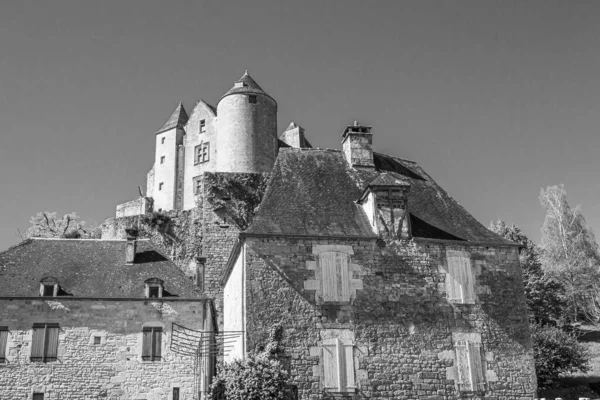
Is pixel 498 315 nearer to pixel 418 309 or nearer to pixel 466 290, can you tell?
pixel 466 290

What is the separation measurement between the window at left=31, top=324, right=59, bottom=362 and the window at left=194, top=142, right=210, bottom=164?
17.7 meters

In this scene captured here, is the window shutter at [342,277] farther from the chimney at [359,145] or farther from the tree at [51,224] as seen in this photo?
the tree at [51,224]

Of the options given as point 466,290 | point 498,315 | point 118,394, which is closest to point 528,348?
point 498,315

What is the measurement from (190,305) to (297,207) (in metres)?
7.23

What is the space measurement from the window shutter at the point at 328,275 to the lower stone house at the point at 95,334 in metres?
7.74

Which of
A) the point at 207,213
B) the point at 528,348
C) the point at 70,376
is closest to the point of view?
the point at 528,348

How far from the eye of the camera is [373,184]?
61.4ft

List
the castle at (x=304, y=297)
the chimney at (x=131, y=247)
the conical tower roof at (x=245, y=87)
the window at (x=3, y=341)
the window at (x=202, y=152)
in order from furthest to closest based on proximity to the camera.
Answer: the window at (x=202, y=152), the conical tower roof at (x=245, y=87), the chimney at (x=131, y=247), the window at (x=3, y=341), the castle at (x=304, y=297)

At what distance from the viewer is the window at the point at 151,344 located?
22.8 metres

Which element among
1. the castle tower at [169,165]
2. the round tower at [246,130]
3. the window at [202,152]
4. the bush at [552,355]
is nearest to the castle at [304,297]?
the round tower at [246,130]

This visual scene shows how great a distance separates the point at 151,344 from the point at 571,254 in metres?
26.8

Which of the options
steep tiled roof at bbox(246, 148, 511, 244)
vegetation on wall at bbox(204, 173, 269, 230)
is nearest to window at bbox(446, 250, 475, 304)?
steep tiled roof at bbox(246, 148, 511, 244)

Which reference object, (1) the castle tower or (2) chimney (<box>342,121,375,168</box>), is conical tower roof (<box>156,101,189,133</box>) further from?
(2) chimney (<box>342,121,375,168</box>)

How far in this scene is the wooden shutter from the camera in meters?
22.2
